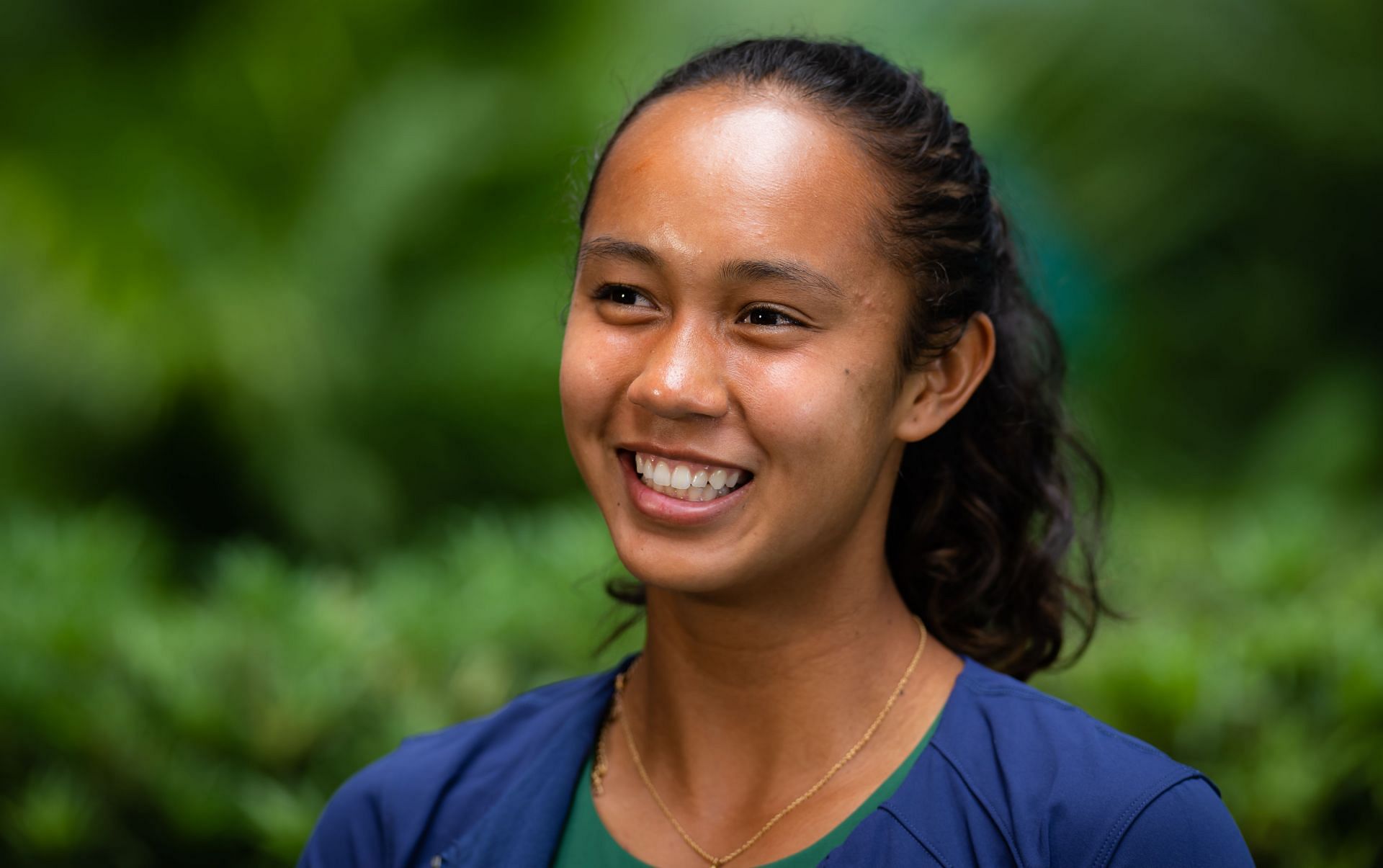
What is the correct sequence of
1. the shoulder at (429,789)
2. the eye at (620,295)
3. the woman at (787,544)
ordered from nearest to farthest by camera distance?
the woman at (787,544) → the eye at (620,295) → the shoulder at (429,789)

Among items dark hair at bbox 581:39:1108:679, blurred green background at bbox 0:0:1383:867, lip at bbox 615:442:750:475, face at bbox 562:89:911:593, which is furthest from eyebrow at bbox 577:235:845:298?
blurred green background at bbox 0:0:1383:867

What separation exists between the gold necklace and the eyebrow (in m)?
0.59

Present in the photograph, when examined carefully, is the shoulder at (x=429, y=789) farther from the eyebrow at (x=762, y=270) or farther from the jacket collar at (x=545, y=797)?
the eyebrow at (x=762, y=270)

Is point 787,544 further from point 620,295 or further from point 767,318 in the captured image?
point 620,295

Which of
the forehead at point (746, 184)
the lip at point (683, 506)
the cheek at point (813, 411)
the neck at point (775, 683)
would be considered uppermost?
the forehead at point (746, 184)

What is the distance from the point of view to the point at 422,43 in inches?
276

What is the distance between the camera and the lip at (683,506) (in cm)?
202

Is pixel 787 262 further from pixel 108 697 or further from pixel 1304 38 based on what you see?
pixel 1304 38

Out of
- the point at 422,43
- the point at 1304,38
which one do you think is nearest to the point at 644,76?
the point at 422,43

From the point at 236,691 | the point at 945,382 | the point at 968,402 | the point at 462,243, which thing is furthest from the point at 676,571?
the point at 462,243

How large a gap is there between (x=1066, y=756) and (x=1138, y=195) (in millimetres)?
5170

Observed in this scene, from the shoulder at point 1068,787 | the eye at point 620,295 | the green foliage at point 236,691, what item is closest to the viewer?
the shoulder at point 1068,787

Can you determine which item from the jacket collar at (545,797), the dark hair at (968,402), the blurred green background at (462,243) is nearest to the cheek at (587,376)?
the dark hair at (968,402)

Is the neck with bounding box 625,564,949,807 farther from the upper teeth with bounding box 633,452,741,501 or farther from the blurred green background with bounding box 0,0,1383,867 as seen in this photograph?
the blurred green background with bounding box 0,0,1383,867
